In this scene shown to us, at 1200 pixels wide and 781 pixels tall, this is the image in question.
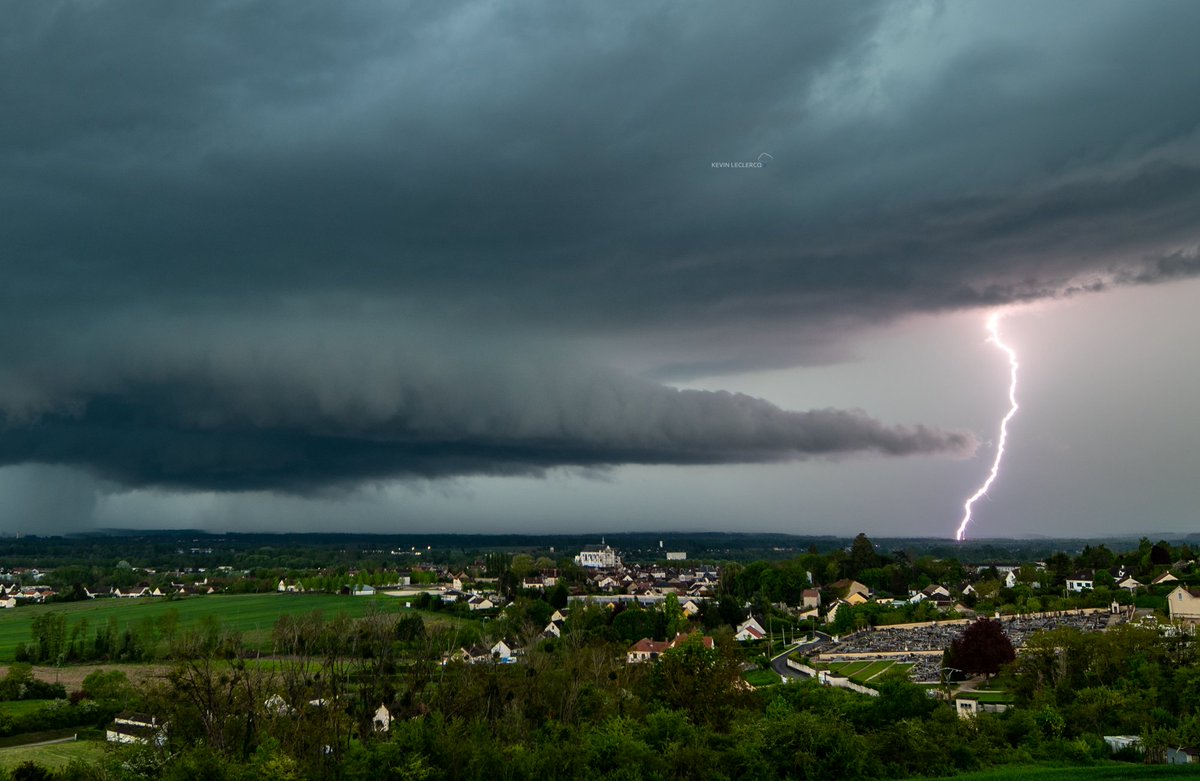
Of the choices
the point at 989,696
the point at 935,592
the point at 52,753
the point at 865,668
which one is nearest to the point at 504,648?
the point at 865,668

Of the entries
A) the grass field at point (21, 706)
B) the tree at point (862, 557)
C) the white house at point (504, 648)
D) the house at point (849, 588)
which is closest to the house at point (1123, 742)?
the white house at point (504, 648)

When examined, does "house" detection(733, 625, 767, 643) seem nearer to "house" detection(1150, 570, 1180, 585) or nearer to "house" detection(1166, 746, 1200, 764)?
"house" detection(1150, 570, 1180, 585)

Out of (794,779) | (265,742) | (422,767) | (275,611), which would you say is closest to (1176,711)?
(794,779)

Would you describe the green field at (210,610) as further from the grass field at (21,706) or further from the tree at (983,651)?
the tree at (983,651)

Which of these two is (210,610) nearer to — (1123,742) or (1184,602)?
(1184,602)

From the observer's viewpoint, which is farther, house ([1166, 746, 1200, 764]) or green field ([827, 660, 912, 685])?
green field ([827, 660, 912, 685])

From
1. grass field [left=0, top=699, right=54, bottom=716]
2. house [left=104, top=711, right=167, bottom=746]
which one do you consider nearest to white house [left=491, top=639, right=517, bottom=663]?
house [left=104, top=711, right=167, bottom=746]
